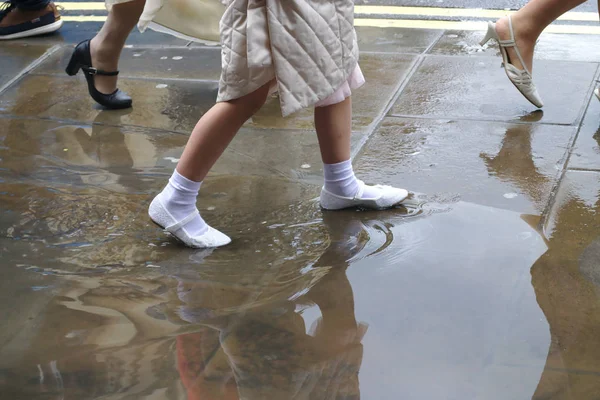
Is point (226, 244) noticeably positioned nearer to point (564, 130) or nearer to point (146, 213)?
point (146, 213)

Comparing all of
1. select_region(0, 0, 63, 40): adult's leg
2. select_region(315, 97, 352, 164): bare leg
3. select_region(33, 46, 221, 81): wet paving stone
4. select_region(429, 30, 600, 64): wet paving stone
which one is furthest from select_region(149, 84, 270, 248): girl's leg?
select_region(0, 0, 63, 40): adult's leg

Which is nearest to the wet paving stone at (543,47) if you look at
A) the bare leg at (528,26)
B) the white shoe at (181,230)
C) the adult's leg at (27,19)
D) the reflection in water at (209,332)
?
the bare leg at (528,26)

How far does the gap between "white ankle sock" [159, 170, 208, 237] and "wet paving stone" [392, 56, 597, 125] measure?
156 cm

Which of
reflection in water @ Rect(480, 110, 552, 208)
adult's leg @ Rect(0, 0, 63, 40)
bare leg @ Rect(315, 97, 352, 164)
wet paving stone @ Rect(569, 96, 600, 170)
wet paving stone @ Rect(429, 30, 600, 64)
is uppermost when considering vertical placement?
bare leg @ Rect(315, 97, 352, 164)

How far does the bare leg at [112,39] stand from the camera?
4.17 metres

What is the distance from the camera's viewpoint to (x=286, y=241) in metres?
3.06

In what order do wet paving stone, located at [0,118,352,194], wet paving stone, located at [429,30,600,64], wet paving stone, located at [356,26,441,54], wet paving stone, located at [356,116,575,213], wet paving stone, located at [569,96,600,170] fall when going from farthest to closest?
wet paving stone, located at [356,26,441,54] → wet paving stone, located at [429,30,600,64] → wet paving stone, located at [0,118,352,194] → wet paving stone, located at [569,96,600,170] → wet paving stone, located at [356,116,575,213]

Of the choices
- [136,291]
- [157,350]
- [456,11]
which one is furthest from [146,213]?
[456,11]

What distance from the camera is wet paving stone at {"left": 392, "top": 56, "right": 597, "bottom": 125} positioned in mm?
4090

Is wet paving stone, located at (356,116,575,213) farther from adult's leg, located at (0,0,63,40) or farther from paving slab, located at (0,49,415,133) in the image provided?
adult's leg, located at (0,0,63,40)

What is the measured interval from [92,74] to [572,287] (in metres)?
2.82

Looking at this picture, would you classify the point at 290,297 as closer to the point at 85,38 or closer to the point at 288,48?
the point at 288,48

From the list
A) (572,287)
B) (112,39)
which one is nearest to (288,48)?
(572,287)

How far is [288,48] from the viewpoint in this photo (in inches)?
105
